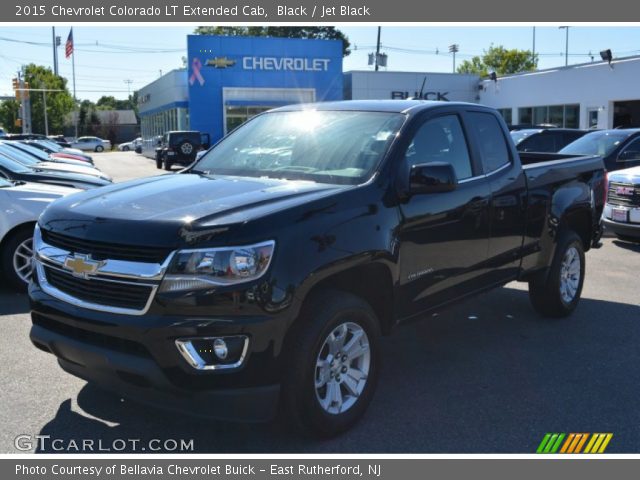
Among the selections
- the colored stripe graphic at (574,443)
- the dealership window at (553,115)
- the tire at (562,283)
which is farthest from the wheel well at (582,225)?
the dealership window at (553,115)

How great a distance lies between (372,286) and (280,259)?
96cm

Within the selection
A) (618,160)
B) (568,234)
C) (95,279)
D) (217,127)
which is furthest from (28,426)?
(217,127)

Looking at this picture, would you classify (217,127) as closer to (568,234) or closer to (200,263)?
(568,234)

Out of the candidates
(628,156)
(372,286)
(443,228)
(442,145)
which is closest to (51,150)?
(628,156)

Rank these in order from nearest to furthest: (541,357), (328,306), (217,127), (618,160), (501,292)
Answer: (328,306) → (541,357) → (501,292) → (618,160) → (217,127)

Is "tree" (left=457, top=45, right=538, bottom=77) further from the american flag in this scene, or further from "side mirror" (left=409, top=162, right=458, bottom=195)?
"side mirror" (left=409, top=162, right=458, bottom=195)

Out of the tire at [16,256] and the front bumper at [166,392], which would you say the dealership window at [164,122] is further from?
the front bumper at [166,392]

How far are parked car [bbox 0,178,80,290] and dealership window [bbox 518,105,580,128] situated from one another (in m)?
29.1

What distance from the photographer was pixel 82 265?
3.56 m

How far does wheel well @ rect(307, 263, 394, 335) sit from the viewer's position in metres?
3.91

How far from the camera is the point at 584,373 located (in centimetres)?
496

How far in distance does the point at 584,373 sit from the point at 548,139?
34.6 ft

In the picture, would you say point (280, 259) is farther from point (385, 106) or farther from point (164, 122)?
point (164, 122)

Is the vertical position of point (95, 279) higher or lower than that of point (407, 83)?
lower
